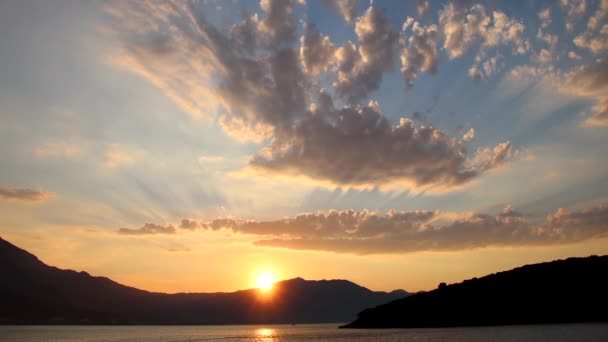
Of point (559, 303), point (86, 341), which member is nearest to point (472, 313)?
point (559, 303)

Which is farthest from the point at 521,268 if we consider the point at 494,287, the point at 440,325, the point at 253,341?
the point at 253,341

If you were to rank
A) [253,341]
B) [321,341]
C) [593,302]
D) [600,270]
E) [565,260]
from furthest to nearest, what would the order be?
[565,260] → [600,270] → [593,302] → [253,341] → [321,341]

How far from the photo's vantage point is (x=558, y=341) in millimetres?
88188

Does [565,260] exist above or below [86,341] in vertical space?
above

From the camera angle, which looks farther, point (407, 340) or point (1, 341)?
point (1, 341)

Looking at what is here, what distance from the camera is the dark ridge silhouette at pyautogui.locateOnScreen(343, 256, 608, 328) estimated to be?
554 feet

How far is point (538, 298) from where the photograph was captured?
178375mm

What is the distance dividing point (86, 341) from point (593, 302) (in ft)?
643

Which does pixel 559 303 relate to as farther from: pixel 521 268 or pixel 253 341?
pixel 253 341

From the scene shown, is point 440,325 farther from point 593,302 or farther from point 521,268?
point 593,302

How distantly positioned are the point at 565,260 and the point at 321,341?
12574 cm

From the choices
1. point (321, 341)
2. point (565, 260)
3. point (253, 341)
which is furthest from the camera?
point (565, 260)

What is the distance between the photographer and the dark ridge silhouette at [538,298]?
169m

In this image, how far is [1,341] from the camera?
156m
